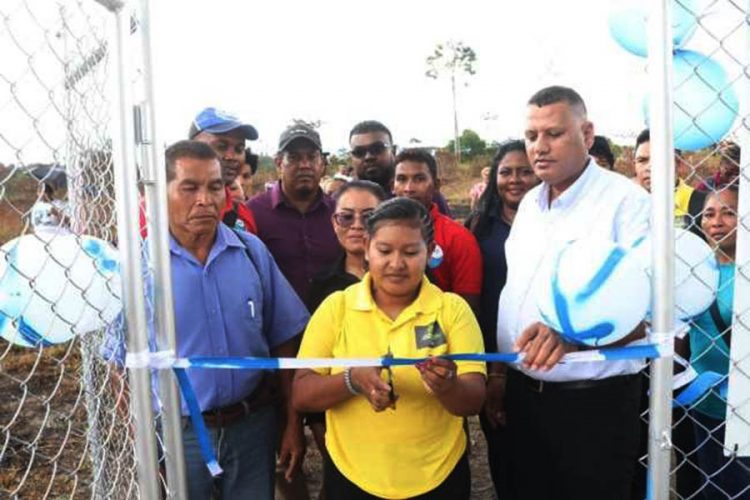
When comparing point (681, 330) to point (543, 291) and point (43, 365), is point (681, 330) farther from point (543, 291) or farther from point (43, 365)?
point (43, 365)

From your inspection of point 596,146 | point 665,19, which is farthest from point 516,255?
point 596,146

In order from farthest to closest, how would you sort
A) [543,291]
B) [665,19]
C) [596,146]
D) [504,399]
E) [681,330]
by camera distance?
[596,146], [504,399], [681,330], [543,291], [665,19]

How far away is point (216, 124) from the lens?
3.42 meters

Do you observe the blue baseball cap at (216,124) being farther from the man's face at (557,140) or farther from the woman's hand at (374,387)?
the woman's hand at (374,387)

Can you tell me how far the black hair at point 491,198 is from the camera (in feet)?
11.1

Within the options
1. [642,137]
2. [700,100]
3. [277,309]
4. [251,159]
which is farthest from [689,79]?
[251,159]

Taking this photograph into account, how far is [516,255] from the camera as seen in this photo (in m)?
2.42

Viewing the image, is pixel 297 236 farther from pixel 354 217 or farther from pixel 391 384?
pixel 391 384

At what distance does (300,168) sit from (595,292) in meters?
2.12

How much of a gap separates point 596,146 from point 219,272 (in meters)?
2.86

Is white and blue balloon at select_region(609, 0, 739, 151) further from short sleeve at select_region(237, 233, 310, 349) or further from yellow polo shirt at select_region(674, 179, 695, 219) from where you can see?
short sleeve at select_region(237, 233, 310, 349)

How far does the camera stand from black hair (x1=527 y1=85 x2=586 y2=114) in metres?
2.28

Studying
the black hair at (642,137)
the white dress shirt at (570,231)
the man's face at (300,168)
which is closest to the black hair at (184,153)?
the man's face at (300,168)

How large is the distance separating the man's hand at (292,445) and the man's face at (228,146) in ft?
4.33
